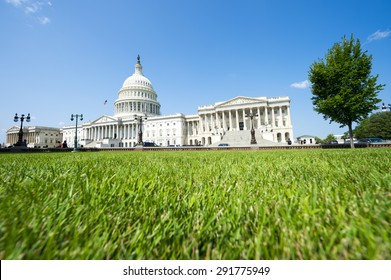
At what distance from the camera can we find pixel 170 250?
30.6 inches

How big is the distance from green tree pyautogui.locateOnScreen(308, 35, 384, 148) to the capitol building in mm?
34059

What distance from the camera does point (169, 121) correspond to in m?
83.2

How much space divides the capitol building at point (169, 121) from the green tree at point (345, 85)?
3406cm

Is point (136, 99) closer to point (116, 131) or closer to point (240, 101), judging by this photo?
point (116, 131)

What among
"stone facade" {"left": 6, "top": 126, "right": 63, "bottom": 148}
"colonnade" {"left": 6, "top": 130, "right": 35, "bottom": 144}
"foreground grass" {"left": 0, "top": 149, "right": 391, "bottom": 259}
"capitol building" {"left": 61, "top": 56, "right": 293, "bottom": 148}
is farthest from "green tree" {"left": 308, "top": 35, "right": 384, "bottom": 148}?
"colonnade" {"left": 6, "top": 130, "right": 35, "bottom": 144}

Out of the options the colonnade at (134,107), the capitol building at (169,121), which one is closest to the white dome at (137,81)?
the capitol building at (169,121)

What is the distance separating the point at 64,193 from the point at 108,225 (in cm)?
74

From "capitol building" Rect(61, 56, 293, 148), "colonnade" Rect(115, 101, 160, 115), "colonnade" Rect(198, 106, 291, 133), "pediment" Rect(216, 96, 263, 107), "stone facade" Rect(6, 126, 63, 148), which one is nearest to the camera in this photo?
"colonnade" Rect(198, 106, 291, 133)

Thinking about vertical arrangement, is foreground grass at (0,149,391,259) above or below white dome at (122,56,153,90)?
below

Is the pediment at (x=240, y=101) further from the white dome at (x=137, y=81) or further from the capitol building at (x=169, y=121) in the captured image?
the white dome at (x=137, y=81)

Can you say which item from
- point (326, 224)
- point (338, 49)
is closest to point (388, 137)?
point (338, 49)

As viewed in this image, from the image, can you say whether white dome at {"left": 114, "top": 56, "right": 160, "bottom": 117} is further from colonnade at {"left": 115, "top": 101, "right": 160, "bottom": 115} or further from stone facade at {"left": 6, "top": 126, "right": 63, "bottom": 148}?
stone facade at {"left": 6, "top": 126, "right": 63, "bottom": 148}

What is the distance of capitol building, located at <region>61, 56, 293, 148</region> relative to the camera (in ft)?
219
